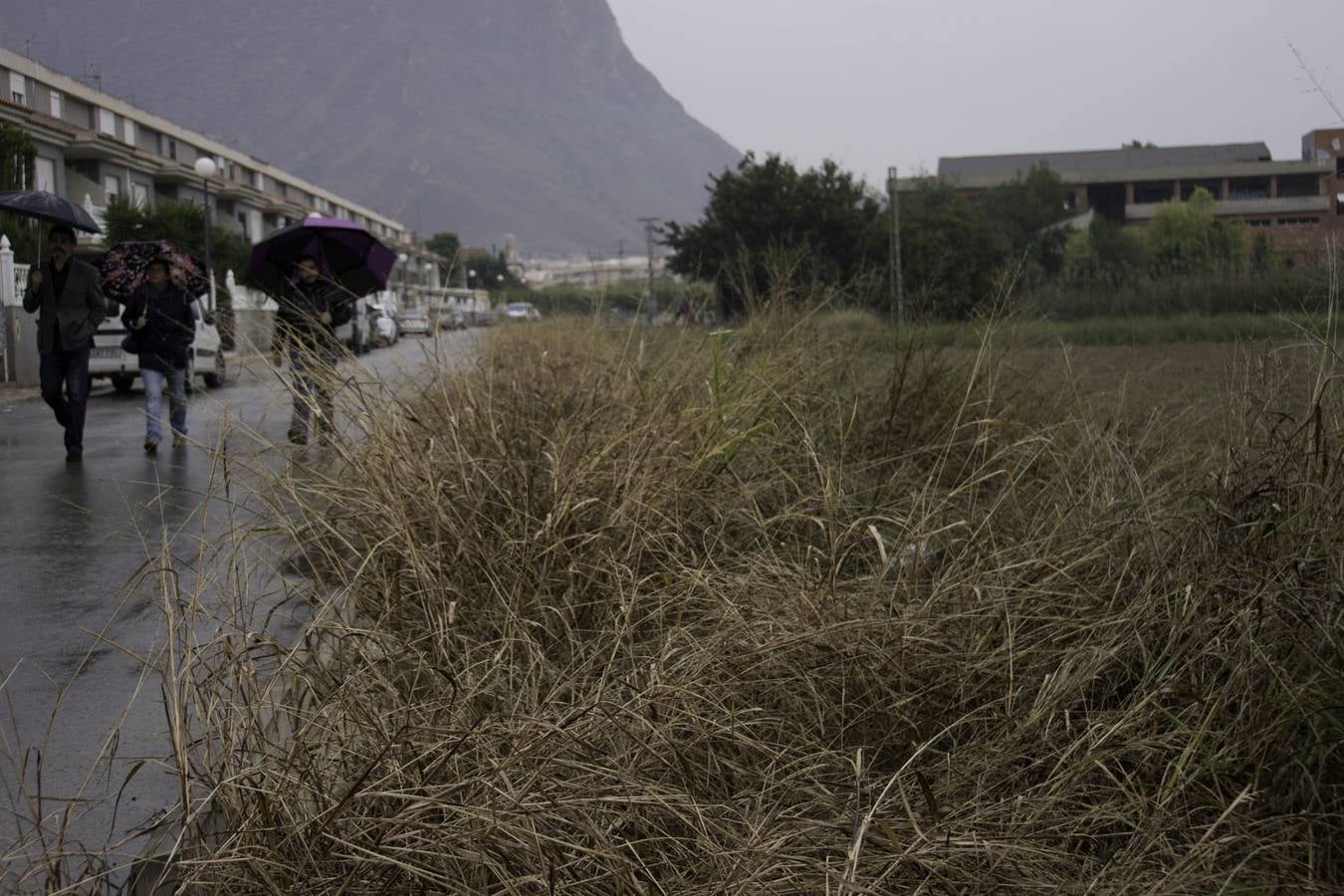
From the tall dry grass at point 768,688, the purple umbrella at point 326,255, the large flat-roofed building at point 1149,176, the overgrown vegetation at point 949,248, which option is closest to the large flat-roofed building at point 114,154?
the overgrown vegetation at point 949,248

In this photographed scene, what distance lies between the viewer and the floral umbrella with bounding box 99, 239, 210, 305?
12.3 metres

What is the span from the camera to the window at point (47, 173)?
46.0 metres

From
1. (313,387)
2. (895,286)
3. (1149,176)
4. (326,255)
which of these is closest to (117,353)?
(326,255)

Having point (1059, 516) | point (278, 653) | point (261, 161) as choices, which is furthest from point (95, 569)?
point (261, 161)

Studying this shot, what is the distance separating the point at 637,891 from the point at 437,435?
3619 mm

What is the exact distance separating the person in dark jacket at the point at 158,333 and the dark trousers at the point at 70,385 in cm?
55

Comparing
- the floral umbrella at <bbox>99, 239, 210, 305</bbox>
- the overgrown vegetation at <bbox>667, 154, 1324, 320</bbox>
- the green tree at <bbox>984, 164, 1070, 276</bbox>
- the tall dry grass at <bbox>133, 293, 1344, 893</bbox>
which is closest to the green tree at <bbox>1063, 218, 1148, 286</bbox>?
the overgrown vegetation at <bbox>667, 154, 1324, 320</bbox>

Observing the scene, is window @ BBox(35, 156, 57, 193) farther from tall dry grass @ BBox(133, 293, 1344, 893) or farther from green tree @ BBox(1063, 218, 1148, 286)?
tall dry grass @ BBox(133, 293, 1344, 893)

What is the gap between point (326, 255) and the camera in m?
11.5

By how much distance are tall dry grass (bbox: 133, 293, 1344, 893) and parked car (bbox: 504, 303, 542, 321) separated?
278 inches

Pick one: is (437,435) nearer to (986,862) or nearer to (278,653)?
(278,653)

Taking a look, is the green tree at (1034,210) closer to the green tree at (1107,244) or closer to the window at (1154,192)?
the green tree at (1107,244)

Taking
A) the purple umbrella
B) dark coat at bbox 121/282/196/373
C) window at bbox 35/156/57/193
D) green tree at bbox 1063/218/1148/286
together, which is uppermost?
window at bbox 35/156/57/193

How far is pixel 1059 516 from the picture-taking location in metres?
4.76
